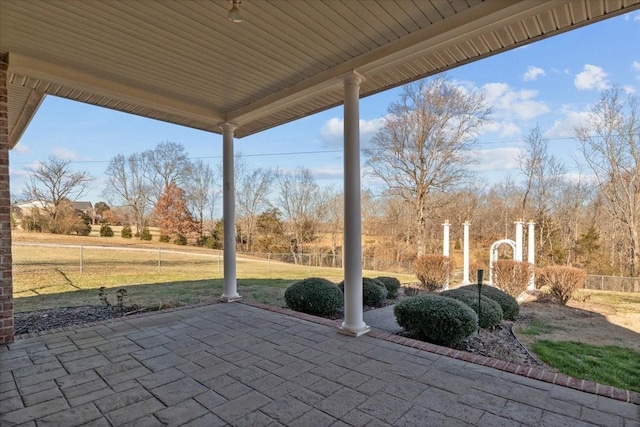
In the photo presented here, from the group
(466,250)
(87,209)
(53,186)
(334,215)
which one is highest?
(53,186)

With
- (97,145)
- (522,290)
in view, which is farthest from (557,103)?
(97,145)

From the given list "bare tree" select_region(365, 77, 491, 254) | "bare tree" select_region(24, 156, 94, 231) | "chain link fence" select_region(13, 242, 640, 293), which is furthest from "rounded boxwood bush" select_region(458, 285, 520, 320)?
"bare tree" select_region(24, 156, 94, 231)

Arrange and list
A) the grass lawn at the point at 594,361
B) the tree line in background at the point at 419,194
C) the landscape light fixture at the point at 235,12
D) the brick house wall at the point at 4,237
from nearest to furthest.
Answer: the landscape light fixture at the point at 235,12 < the grass lawn at the point at 594,361 < the brick house wall at the point at 4,237 < the tree line in background at the point at 419,194

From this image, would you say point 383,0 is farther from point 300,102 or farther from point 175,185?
point 175,185

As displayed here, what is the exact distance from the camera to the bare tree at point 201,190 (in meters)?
21.0

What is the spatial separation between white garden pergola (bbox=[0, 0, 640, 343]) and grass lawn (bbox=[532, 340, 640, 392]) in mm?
2097

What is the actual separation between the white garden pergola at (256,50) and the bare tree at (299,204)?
578 inches

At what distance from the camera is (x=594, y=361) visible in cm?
353

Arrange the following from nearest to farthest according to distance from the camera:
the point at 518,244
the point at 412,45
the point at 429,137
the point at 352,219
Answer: the point at 412,45
the point at 352,219
the point at 518,244
the point at 429,137

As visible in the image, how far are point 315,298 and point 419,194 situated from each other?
440 inches

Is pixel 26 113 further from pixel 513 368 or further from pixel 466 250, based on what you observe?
pixel 466 250

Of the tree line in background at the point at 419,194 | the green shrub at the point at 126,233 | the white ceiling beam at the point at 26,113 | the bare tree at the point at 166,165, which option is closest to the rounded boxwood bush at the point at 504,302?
the white ceiling beam at the point at 26,113

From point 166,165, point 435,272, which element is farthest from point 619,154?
point 166,165

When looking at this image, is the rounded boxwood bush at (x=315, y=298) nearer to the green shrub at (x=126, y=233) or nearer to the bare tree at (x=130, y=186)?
the green shrub at (x=126, y=233)
